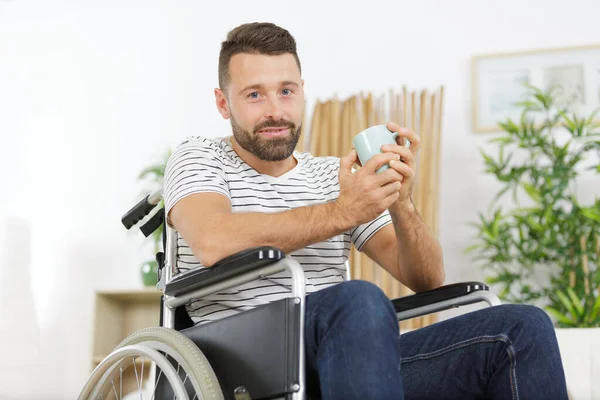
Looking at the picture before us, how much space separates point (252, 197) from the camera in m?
1.57

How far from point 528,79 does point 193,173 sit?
2338 mm

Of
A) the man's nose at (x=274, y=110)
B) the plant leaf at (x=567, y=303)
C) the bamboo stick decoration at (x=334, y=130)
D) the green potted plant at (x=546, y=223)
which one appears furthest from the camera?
the bamboo stick decoration at (x=334, y=130)

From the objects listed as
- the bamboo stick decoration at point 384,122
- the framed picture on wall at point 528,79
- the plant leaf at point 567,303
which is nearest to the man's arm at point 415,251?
the plant leaf at point 567,303

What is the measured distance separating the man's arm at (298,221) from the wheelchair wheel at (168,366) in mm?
153

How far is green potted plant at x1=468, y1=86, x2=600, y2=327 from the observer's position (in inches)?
117

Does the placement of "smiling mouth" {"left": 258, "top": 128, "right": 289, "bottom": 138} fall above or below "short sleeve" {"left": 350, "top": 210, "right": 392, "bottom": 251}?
above

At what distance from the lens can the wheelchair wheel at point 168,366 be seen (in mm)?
1225

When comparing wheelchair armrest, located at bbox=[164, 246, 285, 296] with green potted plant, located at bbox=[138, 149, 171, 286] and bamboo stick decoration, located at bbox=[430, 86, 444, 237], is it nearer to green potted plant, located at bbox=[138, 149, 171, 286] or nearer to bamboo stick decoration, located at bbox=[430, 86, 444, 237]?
green potted plant, located at bbox=[138, 149, 171, 286]

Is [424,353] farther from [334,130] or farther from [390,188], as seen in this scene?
[334,130]

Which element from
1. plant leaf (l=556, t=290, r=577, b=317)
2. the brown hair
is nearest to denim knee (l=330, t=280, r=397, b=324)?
the brown hair

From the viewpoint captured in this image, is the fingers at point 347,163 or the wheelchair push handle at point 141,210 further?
the wheelchair push handle at point 141,210

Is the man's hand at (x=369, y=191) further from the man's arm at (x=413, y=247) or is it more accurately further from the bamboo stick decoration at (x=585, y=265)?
the bamboo stick decoration at (x=585, y=265)

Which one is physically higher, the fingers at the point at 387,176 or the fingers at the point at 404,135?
the fingers at the point at 404,135

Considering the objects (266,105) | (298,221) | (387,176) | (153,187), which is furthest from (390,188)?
(153,187)
